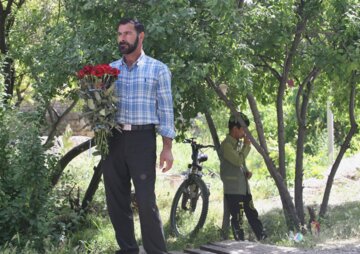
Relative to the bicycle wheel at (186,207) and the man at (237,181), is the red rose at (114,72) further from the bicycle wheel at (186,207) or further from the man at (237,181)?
the bicycle wheel at (186,207)

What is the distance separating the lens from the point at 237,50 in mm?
6953

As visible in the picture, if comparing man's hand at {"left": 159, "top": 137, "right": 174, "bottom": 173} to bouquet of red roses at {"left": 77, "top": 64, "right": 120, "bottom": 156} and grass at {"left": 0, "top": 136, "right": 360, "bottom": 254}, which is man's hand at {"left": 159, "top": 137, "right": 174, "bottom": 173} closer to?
bouquet of red roses at {"left": 77, "top": 64, "right": 120, "bottom": 156}

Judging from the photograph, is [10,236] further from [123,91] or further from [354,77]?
[354,77]

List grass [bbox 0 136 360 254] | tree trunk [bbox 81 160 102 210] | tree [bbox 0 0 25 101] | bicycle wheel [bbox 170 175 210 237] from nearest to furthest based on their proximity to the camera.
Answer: grass [bbox 0 136 360 254], bicycle wheel [bbox 170 175 210 237], tree trunk [bbox 81 160 102 210], tree [bbox 0 0 25 101]

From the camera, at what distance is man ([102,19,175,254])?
5477 millimetres

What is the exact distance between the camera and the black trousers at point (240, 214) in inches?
330

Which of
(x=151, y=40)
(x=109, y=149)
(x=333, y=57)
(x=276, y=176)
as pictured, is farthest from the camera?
(x=276, y=176)

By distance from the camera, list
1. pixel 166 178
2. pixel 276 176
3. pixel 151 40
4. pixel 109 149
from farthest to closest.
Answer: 1. pixel 166 178
2. pixel 276 176
3. pixel 151 40
4. pixel 109 149

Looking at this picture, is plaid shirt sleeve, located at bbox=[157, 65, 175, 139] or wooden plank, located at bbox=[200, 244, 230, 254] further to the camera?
wooden plank, located at bbox=[200, 244, 230, 254]

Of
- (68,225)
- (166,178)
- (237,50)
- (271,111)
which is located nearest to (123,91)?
(237,50)

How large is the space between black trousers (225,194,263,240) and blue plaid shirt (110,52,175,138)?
311 centimetres

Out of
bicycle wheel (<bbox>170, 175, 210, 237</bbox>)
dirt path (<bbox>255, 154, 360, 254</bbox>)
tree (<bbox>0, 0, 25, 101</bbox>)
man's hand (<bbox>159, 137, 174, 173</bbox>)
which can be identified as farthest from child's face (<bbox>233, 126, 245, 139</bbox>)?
tree (<bbox>0, 0, 25, 101</bbox>)

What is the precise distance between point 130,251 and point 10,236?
2216mm

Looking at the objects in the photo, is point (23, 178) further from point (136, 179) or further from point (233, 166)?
point (233, 166)
